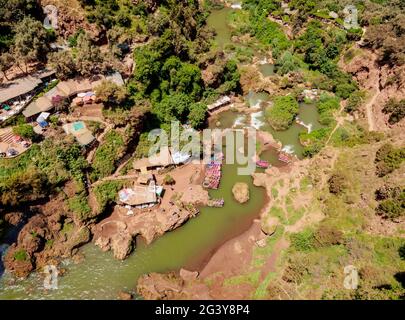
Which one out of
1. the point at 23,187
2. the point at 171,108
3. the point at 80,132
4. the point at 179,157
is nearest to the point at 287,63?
the point at 171,108

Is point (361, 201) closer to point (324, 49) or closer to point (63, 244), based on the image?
point (324, 49)

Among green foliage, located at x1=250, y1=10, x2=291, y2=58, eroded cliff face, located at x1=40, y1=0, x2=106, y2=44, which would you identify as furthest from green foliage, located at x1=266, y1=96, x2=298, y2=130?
eroded cliff face, located at x1=40, y1=0, x2=106, y2=44

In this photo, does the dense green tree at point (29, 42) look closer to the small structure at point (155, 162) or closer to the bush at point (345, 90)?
the small structure at point (155, 162)

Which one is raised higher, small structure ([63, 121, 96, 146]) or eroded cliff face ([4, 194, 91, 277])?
small structure ([63, 121, 96, 146])

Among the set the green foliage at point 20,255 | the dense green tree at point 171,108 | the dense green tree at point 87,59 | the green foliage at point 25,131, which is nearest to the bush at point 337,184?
the dense green tree at point 171,108

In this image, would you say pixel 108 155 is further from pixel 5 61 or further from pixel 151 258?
pixel 5 61

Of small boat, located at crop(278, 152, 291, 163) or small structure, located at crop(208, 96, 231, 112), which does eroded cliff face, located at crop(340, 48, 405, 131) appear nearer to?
small boat, located at crop(278, 152, 291, 163)
